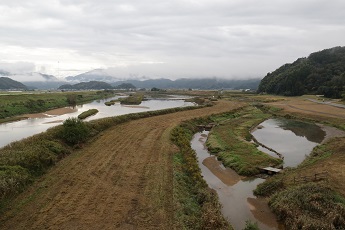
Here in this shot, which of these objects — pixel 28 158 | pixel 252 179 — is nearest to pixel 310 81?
pixel 252 179

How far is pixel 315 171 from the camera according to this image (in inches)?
851

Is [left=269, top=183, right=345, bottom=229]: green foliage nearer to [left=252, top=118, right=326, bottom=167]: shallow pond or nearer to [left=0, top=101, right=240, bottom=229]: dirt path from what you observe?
[left=0, top=101, right=240, bottom=229]: dirt path

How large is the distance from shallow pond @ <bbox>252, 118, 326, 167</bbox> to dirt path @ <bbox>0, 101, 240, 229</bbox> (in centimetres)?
1254

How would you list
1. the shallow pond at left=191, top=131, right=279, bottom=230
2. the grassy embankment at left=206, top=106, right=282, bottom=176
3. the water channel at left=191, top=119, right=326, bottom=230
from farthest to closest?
the grassy embankment at left=206, top=106, right=282, bottom=176, the water channel at left=191, top=119, right=326, bottom=230, the shallow pond at left=191, top=131, right=279, bottom=230

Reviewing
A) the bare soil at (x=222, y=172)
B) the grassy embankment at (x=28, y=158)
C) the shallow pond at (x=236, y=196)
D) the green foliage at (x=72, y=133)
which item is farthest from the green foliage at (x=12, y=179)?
the bare soil at (x=222, y=172)

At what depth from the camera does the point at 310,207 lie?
1523 centimetres

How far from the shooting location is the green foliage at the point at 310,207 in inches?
546

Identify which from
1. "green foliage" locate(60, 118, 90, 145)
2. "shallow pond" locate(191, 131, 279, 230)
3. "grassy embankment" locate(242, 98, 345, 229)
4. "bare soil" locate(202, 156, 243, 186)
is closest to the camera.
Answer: "grassy embankment" locate(242, 98, 345, 229)

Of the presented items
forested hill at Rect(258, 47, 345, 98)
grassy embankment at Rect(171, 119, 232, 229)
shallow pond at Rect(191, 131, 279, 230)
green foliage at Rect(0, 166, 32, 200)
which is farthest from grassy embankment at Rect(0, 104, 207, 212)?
forested hill at Rect(258, 47, 345, 98)

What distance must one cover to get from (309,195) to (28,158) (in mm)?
17801

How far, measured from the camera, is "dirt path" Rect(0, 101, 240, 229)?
551 inches

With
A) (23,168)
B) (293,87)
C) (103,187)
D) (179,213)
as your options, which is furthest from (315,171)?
(293,87)

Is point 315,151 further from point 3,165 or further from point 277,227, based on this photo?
point 3,165

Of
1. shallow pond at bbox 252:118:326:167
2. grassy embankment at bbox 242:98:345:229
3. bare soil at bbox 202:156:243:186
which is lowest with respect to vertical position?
shallow pond at bbox 252:118:326:167
